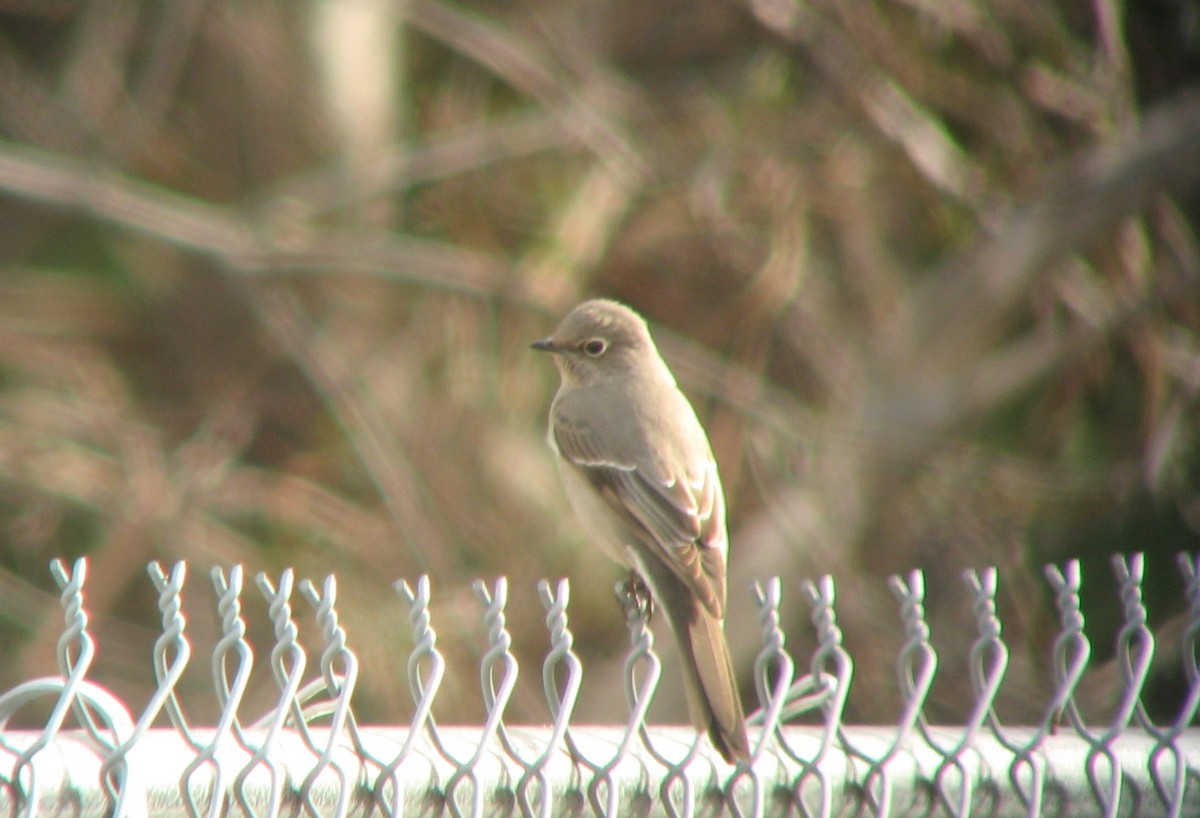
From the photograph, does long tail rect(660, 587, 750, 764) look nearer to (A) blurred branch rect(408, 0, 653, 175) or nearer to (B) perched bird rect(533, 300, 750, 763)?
(B) perched bird rect(533, 300, 750, 763)

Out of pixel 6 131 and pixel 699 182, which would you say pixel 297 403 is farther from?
pixel 699 182

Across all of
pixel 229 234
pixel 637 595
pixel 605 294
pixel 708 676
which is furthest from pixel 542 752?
pixel 605 294

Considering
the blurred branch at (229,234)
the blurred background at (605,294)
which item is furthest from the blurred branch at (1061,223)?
the blurred branch at (229,234)

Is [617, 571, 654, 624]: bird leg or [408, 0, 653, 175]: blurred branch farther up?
[408, 0, 653, 175]: blurred branch

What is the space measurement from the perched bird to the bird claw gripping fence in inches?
25.0

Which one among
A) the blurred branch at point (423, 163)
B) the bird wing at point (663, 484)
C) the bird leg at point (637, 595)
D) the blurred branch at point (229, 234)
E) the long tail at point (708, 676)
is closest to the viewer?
the long tail at point (708, 676)

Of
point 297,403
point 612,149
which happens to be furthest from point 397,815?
point 297,403

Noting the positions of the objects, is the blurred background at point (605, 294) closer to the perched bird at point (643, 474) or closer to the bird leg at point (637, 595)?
the perched bird at point (643, 474)

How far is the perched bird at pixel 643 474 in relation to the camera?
13.0 feet

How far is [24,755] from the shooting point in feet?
6.73

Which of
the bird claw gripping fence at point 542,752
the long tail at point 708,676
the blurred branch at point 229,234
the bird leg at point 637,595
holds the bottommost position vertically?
the bird claw gripping fence at point 542,752

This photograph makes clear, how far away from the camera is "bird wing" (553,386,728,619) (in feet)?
13.6

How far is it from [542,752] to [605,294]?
684 centimetres

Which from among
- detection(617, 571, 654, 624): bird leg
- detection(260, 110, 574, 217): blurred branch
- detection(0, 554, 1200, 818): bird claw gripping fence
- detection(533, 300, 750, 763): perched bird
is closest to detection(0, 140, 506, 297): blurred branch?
detection(260, 110, 574, 217): blurred branch
